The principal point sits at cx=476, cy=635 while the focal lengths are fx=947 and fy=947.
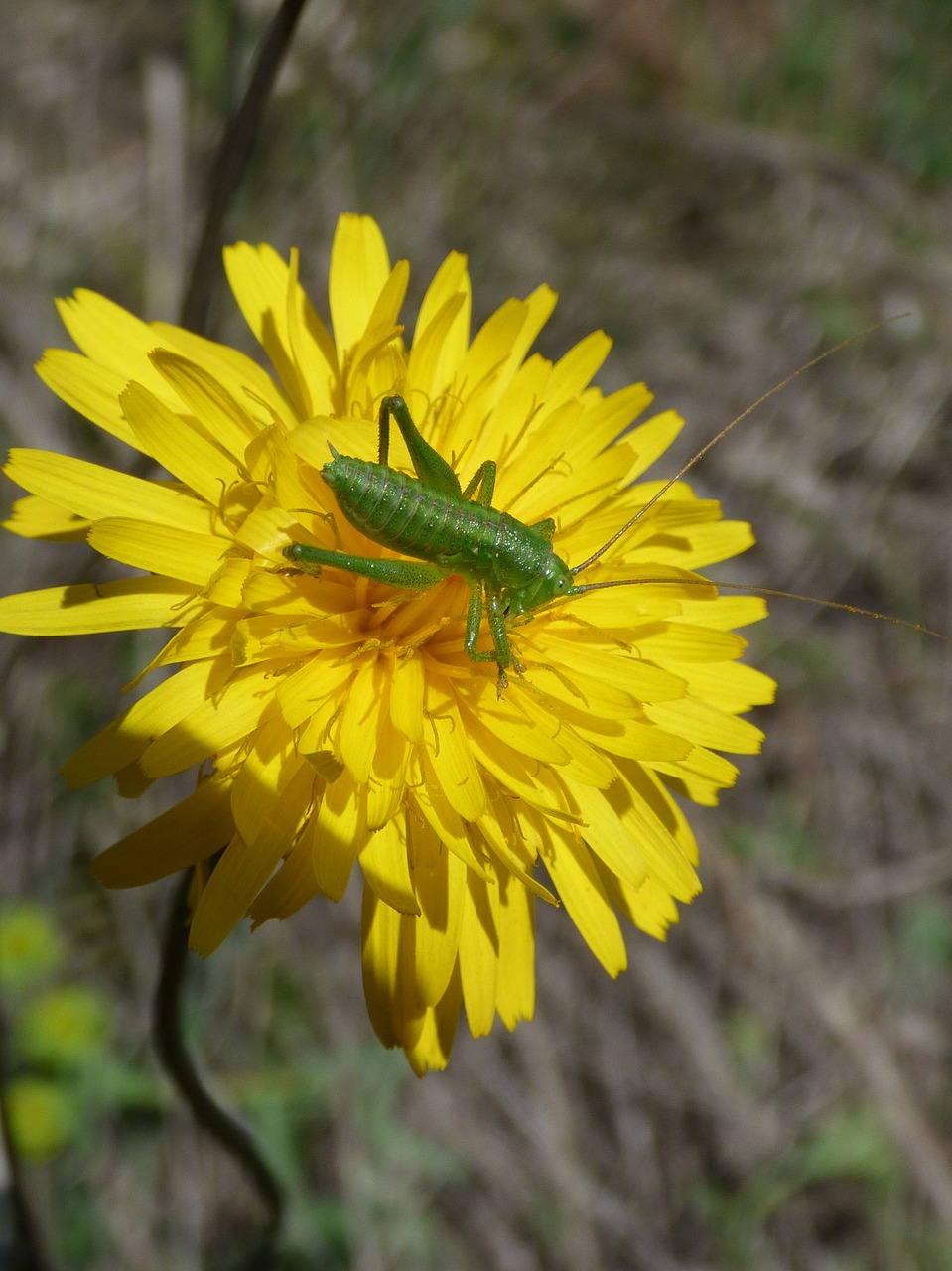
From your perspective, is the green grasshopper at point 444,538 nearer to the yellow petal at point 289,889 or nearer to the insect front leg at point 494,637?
the insect front leg at point 494,637

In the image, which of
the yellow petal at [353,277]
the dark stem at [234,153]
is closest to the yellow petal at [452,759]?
the yellow petal at [353,277]

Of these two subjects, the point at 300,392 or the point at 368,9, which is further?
the point at 368,9

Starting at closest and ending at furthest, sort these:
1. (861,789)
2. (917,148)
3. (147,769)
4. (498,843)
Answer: (147,769) < (498,843) < (861,789) < (917,148)

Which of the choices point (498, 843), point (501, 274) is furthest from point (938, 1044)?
point (501, 274)

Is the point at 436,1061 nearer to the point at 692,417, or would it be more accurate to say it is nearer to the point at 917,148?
the point at 692,417

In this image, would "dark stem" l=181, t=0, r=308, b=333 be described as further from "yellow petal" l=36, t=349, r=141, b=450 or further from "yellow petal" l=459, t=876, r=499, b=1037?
"yellow petal" l=459, t=876, r=499, b=1037
